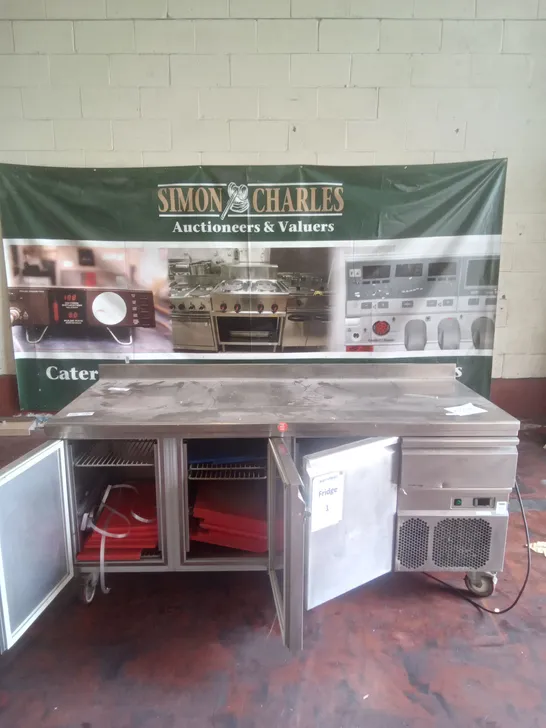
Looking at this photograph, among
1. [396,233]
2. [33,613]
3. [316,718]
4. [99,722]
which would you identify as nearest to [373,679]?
[316,718]

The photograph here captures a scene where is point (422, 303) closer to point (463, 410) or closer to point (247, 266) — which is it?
point (247, 266)

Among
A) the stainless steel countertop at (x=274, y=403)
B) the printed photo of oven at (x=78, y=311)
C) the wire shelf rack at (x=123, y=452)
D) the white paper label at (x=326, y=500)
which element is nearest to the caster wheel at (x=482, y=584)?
the stainless steel countertop at (x=274, y=403)

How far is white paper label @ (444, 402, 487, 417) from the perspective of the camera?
1744 mm

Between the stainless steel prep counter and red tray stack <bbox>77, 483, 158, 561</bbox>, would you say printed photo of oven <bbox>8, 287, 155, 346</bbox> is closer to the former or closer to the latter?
the stainless steel prep counter

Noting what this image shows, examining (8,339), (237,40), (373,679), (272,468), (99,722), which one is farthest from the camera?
(8,339)

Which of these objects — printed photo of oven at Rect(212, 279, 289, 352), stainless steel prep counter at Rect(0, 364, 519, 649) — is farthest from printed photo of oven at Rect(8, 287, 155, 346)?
stainless steel prep counter at Rect(0, 364, 519, 649)

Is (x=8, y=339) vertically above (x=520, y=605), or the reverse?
(x=8, y=339)

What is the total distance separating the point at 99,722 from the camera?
1330 mm

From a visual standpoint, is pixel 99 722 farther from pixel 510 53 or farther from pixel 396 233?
pixel 510 53

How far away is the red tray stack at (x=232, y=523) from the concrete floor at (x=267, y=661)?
0.72 feet

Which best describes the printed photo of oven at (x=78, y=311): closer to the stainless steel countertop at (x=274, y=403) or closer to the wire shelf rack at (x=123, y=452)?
the stainless steel countertop at (x=274, y=403)

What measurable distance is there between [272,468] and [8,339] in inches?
95.0

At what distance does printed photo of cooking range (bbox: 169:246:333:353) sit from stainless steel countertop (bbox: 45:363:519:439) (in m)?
0.81

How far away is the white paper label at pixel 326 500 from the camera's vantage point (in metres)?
1.47
